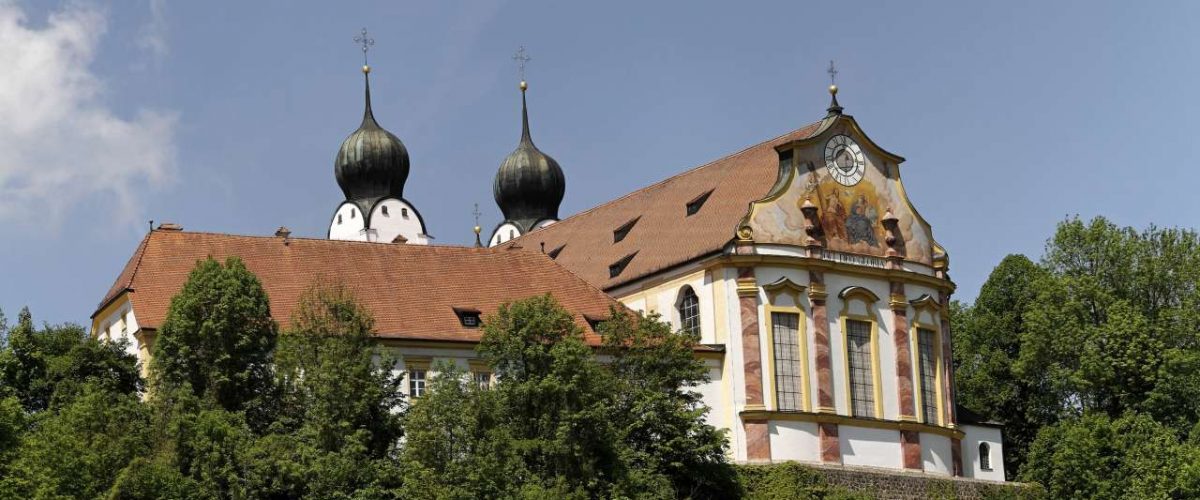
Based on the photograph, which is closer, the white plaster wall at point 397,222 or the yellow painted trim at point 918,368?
the yellow painted trim at point 918,368

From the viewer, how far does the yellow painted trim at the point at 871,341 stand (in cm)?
6781

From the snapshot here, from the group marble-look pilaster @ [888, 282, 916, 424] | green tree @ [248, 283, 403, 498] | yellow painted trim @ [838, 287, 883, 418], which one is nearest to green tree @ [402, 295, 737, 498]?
green tree @ [248, 283, 403, 498]

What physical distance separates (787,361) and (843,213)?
17.6ft

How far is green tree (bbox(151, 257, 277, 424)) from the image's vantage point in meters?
56.8

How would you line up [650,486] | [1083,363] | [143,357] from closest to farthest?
[650,486] → [143,357] → [1083,363]

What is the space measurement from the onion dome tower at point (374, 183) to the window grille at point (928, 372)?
3069 centimetres

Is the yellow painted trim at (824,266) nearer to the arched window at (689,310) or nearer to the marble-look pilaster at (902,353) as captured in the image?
the marble-look pilaster at (902,353)

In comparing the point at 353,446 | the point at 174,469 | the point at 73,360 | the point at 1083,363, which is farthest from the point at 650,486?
the point at 1083,363

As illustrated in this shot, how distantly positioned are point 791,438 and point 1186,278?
1610 centimetres

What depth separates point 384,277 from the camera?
66.7 metres

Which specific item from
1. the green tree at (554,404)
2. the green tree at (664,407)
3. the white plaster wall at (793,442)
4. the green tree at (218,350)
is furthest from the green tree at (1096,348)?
the green tree at (218,350)

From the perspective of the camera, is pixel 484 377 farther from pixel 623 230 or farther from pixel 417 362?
pixel 623 230

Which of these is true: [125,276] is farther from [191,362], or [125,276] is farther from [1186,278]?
[1186,278]

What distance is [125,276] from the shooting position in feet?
214
